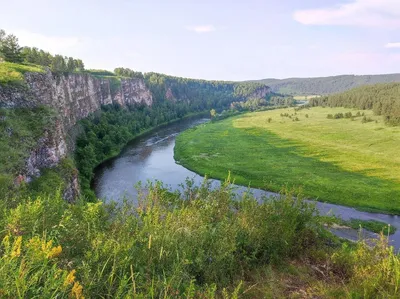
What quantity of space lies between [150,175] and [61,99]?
26517 millimetres

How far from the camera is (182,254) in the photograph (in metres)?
10.0

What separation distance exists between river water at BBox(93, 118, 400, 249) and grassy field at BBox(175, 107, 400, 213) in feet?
6.59

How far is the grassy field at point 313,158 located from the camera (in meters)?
43.4

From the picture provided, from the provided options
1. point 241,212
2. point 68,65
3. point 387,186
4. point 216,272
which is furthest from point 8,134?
point 68,65

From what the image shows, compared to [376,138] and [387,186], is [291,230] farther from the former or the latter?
[376,138]

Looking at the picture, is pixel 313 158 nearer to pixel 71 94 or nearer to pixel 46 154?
pixel 46 154

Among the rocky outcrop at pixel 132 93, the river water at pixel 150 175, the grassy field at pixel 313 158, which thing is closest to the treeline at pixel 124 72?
the rocky outcrop at pixel 132 93

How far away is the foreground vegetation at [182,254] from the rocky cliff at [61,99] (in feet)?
61.3

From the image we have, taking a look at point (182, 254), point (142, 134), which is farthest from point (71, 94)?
point (182, 254)

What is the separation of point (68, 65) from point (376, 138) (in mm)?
89855

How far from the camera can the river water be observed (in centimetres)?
3652

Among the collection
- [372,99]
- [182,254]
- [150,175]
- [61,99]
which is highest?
[61,99]

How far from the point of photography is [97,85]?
9925 cm

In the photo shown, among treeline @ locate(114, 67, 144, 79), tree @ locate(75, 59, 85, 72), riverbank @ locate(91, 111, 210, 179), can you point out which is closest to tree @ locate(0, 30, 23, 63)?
riverbank @ locate(91, 111, 210, 179)
